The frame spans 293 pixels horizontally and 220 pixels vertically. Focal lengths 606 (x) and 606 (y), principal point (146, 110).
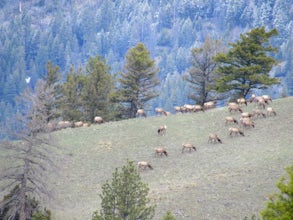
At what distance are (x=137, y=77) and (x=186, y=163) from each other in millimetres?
23699

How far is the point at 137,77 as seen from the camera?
59.4m

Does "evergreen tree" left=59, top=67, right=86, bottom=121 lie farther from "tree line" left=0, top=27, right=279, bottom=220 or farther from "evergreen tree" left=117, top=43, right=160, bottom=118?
"evergreen tree" left=117, top=43, right=160, bottom=118

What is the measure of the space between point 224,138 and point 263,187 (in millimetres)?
9886

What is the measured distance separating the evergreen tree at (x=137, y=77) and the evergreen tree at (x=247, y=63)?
7.32m

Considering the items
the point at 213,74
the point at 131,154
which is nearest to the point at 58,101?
the point at 213,74

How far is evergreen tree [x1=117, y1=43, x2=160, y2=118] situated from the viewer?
194 feet

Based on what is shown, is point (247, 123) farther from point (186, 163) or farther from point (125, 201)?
point (125, 201)

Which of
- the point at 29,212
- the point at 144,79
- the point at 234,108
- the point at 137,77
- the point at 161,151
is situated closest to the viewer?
the point at 29,212

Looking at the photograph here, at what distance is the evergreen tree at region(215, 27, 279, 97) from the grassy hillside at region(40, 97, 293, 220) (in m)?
6.34

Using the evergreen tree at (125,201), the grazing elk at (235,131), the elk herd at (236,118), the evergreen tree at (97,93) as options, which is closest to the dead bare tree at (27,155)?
the evergreen tree at (125,201)

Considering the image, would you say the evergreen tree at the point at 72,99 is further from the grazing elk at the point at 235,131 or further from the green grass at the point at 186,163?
the grazing elk at the point at 235,131

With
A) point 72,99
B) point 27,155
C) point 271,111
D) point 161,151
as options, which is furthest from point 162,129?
point 72,99

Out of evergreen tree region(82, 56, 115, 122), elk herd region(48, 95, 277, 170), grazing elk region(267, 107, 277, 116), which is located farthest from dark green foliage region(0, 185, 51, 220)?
evergreen tree region(82, 56, 115, 122)

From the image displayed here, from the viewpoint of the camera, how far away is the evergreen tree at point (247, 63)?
54.1 meters
